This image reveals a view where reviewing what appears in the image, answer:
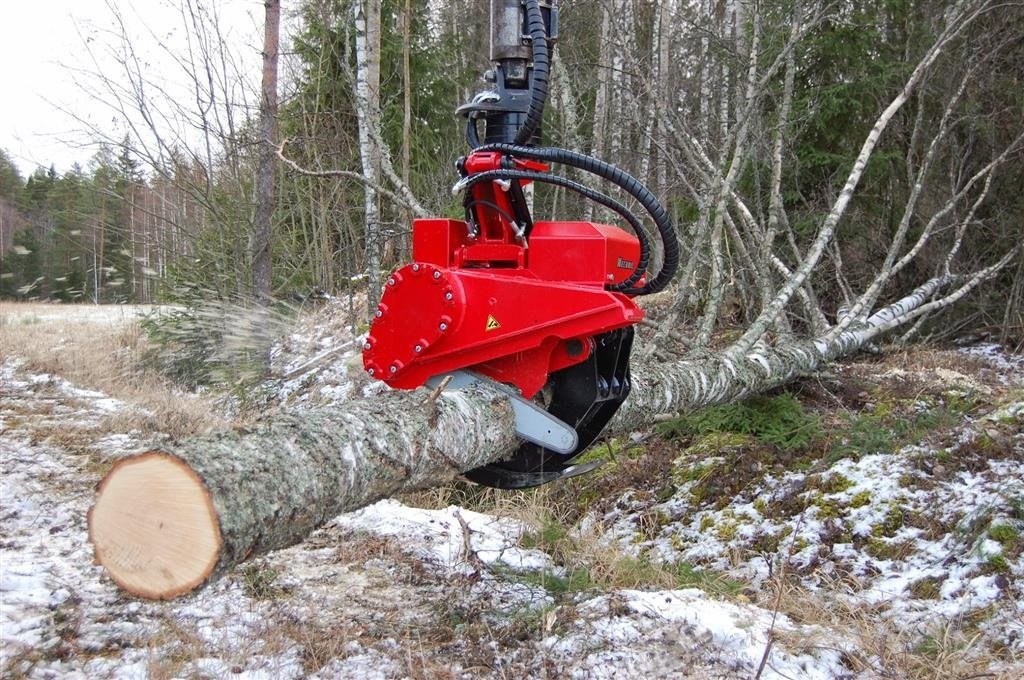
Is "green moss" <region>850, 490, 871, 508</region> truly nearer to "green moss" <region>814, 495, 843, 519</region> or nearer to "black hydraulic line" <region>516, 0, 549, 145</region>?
"green moss" <region>814, 495, 843, 519</region>

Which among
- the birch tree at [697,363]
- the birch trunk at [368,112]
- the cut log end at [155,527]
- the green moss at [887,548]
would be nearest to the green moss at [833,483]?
the green moss at [887,548]

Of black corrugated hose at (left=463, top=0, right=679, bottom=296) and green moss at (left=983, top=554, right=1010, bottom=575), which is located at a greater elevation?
black corrugated hose at (left=463, top=0, right=679, bottom=296)

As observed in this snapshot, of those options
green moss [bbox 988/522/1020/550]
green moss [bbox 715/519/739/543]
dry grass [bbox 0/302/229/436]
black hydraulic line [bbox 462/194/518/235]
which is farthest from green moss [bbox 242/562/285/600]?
green moss [bbox 988/522/1020/550]

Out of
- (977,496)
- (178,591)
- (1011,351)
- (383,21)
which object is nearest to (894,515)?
(977,496)

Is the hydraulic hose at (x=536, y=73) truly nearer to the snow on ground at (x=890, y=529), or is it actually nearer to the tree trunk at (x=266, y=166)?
the snow on ground at (x=890, y=529)

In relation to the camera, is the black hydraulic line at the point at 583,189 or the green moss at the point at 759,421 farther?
the green moss at the point at 759,421

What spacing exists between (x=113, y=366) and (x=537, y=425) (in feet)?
23.4

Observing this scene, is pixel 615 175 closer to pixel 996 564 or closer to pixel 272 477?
pixel 272 477

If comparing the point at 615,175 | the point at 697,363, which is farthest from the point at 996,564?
the point at 615,175

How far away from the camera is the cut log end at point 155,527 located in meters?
1.86

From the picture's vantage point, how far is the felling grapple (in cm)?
286

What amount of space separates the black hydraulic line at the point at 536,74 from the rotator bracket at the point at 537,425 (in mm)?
1024

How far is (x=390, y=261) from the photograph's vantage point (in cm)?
1180

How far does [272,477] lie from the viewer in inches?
81.7
